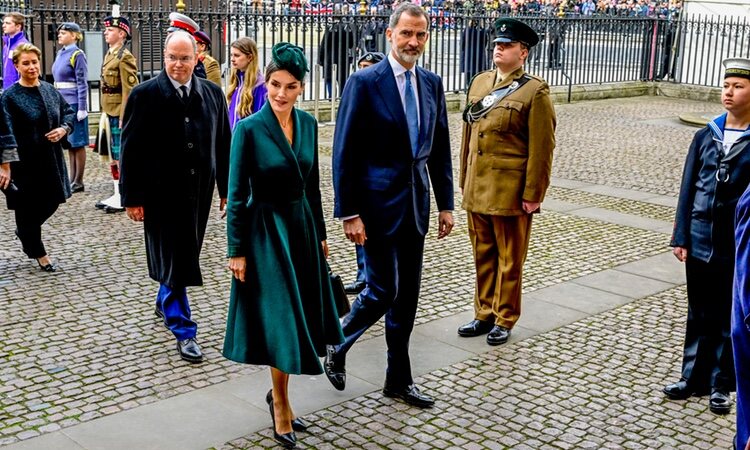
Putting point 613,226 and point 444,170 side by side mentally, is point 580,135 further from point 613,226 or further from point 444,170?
point 444,170

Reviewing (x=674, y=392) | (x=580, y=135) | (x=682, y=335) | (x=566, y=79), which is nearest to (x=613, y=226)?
(x=682, y=335)

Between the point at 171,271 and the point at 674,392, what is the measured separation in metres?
2.87

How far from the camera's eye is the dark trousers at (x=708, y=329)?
208 inches

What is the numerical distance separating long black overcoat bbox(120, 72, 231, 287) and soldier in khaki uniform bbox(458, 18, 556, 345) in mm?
1679

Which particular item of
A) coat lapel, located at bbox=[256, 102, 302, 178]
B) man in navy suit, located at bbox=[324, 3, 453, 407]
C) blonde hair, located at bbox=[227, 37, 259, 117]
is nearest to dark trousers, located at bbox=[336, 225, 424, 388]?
man in navy suit, located at bbox=[324, 3, 453, 407]

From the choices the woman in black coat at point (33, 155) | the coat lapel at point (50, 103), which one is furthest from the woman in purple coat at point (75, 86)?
the woman in black coat at point (33, 155)

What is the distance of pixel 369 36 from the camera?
1670cm

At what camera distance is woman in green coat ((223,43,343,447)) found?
4.52 m

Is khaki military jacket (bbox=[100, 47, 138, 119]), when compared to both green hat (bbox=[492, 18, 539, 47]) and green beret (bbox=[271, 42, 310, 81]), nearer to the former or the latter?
green hat (bbox=[492, 18, 539, 47])

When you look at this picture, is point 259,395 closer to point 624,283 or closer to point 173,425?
point 173,425

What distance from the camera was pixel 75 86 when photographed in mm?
10609

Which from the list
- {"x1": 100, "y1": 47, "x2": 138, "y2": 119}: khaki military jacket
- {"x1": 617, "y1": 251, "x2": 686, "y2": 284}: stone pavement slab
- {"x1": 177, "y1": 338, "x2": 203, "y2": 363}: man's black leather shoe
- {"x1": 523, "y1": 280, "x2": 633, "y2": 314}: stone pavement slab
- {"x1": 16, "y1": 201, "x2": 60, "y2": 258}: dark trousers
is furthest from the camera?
{"x1": 100, "y1": 47, "x2": 138, "y2": 119}: khaki military jacket

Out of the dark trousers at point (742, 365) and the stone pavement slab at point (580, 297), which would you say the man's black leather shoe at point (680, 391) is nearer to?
the stone pavement slab at point (580, 297)

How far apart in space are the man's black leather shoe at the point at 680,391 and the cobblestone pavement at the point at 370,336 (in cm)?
7
